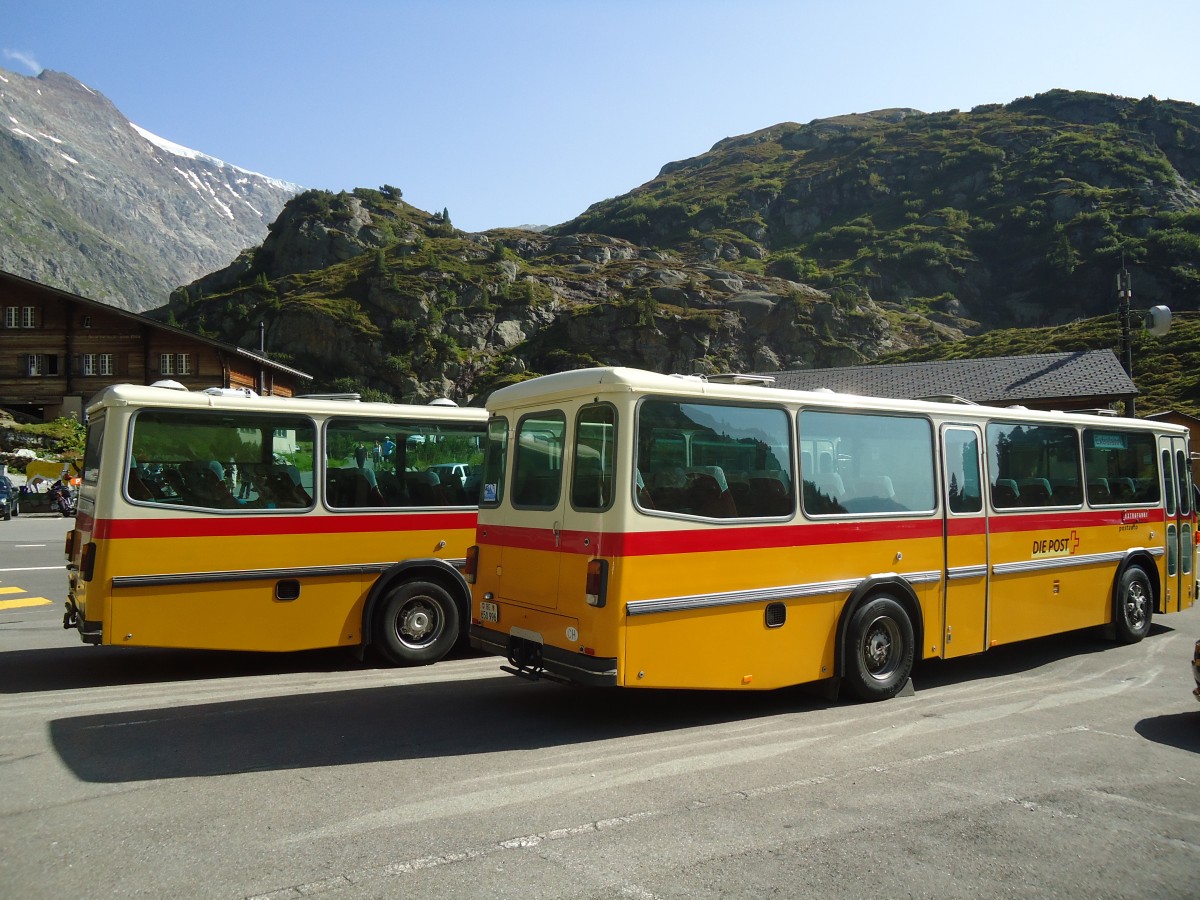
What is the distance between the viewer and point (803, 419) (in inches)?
305

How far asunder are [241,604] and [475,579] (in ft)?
7.57

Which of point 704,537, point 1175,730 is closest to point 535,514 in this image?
point 704,537

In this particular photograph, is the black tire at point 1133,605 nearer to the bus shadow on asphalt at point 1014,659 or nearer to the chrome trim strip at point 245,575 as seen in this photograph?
the bus shadow on asphalt at point 1014,659

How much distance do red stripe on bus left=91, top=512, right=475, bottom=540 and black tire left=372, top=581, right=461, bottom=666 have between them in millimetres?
622

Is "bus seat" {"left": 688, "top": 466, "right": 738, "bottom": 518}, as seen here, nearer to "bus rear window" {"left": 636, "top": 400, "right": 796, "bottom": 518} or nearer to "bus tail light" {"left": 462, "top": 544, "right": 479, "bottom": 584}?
"bus rear window" {"left": 636, "top": 400, "right": 796, "bottom": 518}

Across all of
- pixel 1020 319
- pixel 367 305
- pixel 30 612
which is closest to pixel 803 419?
pixel 30 612

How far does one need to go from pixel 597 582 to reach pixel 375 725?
210 cm

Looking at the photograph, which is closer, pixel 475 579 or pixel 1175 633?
pixel 475 579

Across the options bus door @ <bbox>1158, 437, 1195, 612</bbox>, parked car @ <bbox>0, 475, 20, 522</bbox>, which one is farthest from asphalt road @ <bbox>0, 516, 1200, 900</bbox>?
parked car @ <bbox>0, 475, 20, 522</bbox>

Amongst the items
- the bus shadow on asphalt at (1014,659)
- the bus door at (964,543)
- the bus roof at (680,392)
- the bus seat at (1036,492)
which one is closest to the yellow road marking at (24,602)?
the bus roof at (680,392)

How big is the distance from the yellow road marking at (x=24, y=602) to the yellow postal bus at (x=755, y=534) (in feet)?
29.1

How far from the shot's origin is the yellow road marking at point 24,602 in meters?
13.2

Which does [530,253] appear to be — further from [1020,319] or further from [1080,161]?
[1080,161]

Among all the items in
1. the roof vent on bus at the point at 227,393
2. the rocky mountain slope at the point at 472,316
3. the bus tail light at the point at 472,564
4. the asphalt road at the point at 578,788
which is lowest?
the asphalt road at the point at 578,788
